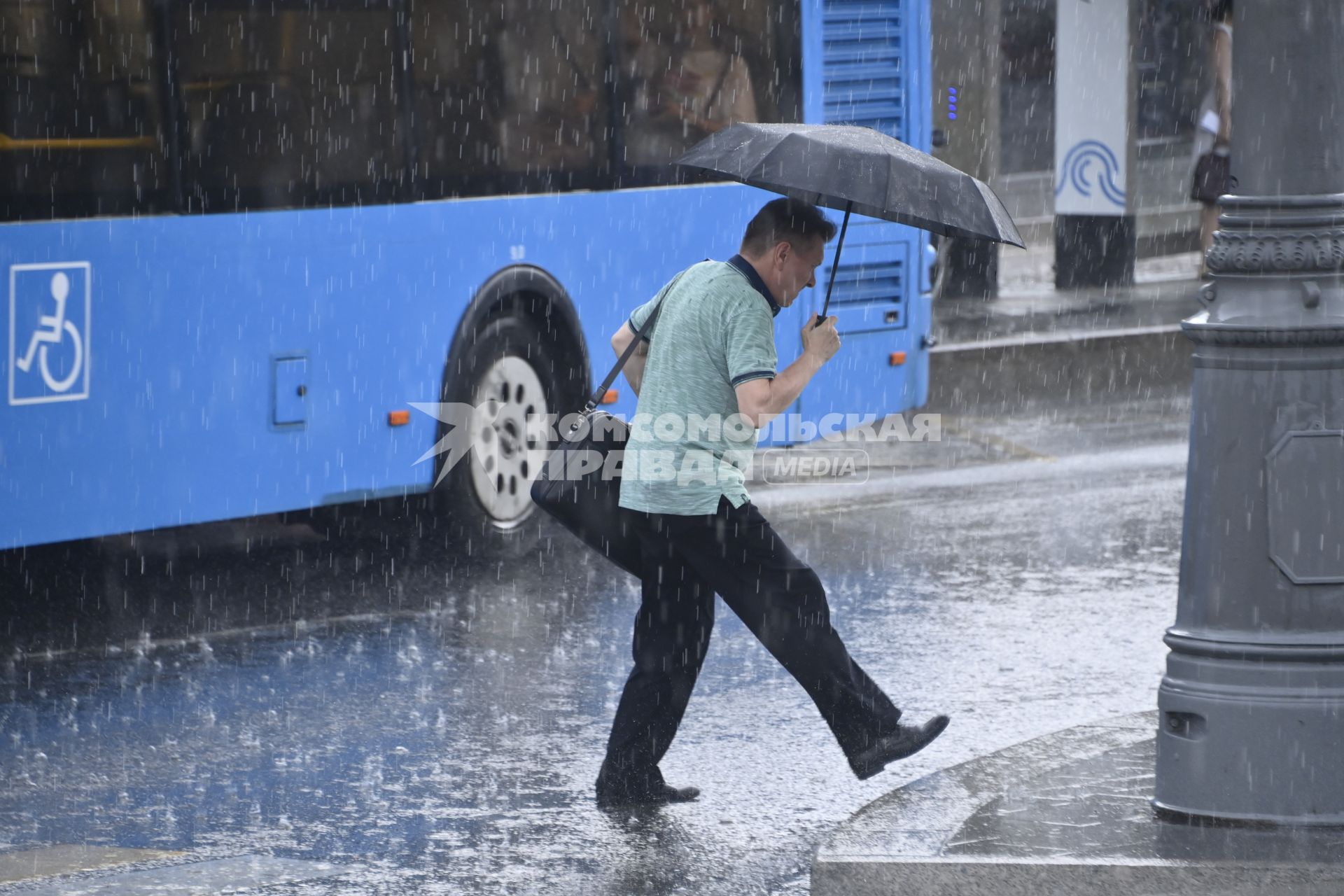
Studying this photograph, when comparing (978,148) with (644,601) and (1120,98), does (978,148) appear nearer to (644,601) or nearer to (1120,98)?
(1120,98)

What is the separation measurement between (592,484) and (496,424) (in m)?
4.34

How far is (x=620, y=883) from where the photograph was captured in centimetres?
544

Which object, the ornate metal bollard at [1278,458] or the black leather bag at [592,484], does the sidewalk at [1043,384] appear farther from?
the ornate metal bollard at [1278,458]

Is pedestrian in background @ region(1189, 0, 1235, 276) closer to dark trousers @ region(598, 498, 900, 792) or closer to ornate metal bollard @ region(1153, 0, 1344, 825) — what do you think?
dark trousers @ region(598, 498, 900, 792)

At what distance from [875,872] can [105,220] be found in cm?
461

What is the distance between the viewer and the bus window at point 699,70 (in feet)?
35.4

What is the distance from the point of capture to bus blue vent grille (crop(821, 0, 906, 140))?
12.0m

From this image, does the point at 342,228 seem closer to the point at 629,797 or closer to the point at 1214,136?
the point at 629,797

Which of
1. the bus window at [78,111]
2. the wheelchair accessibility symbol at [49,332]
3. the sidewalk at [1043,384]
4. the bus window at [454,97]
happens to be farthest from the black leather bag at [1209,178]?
the wheelchair accessibility symbol at [49,332]

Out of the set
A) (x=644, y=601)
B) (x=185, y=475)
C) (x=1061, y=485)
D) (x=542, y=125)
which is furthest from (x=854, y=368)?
(x=644, y=601)

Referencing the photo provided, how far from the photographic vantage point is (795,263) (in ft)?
19.7

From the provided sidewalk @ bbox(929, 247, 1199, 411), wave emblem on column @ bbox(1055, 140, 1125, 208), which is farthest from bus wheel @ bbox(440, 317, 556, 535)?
wave emblem on column @ bbox(1055, 140, 1125, 208)

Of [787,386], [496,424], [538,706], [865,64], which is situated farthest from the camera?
[865,64]

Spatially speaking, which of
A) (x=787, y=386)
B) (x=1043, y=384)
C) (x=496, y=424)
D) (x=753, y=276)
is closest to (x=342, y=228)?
(x=496, y=424)
